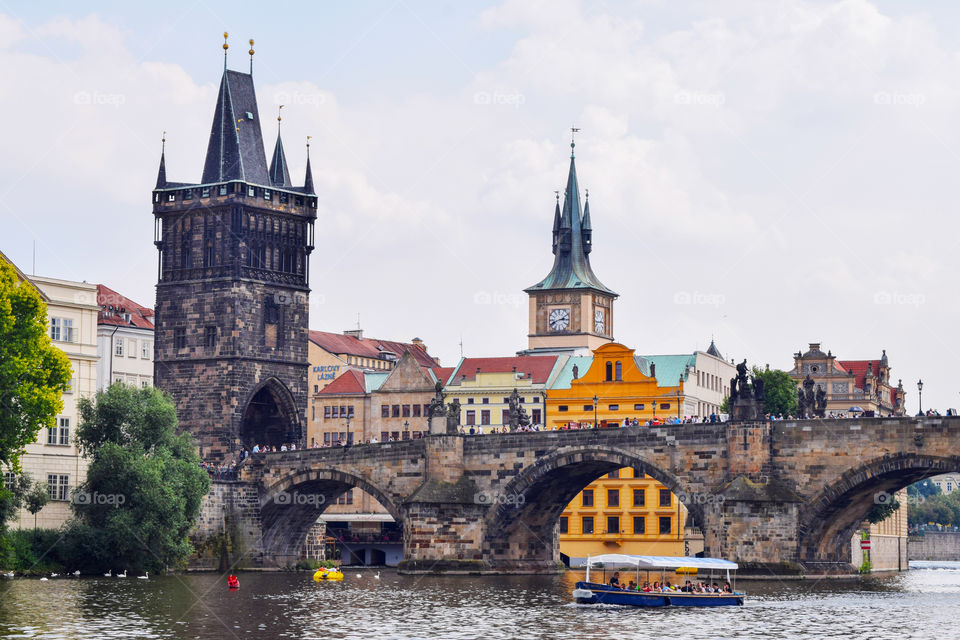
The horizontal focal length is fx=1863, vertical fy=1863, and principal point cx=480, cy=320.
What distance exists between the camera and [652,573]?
112 meters

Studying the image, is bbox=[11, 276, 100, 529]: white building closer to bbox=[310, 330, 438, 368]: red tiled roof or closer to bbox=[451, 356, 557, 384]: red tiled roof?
bbox=[451, 356, 557, 384]: red tiled roof

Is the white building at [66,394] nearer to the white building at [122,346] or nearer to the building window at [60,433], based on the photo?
the building window at [60,433]

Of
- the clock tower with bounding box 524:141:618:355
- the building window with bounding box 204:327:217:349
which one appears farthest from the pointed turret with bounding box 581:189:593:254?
the building window with bounding box 204:327:217:349

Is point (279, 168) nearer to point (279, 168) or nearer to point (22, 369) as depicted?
point (279, 168)

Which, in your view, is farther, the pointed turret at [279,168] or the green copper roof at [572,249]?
the green copper roof at [572,249]

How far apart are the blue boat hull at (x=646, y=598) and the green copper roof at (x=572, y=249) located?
292ft

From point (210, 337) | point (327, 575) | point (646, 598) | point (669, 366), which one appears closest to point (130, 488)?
point (327, 575)

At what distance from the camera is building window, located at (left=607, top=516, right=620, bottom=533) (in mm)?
131500

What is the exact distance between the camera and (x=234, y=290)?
119438 mm

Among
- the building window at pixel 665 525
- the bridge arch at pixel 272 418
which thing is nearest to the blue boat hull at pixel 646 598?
the bridge arch at pixel 272 418

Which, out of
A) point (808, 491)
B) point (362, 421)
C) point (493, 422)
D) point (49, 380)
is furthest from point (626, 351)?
point (49, 380)

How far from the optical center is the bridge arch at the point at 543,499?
99.2 m

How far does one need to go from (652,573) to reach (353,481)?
18.8 m

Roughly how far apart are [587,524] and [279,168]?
3330cm
